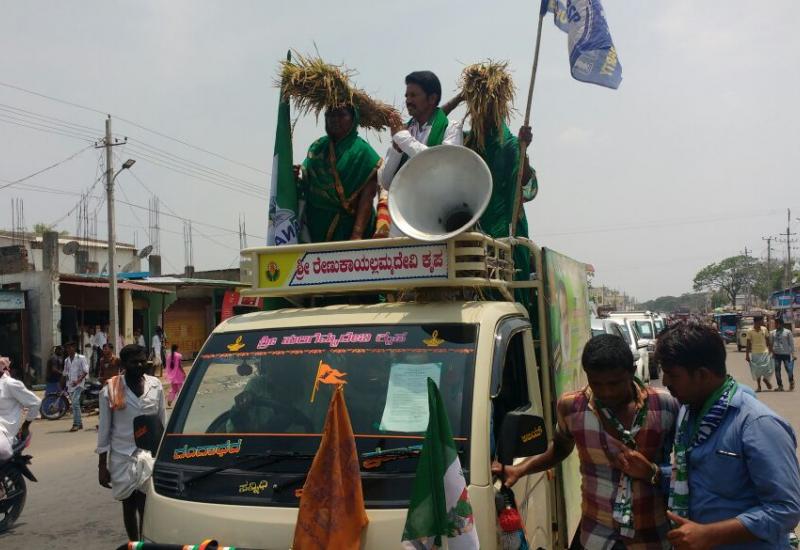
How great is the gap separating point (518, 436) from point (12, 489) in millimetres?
→ 5982

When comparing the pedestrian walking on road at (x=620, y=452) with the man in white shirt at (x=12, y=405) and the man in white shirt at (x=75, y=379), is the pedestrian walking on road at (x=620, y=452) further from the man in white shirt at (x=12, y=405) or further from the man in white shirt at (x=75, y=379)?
the man in white shirt at (x=75, y=379)

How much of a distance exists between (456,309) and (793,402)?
12.7m

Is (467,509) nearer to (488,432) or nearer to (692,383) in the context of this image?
(488,432)

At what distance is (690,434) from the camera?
2486 millimetres

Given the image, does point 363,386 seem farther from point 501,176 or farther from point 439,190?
point 501,176

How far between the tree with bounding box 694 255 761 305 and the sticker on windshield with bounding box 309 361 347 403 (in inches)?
4385

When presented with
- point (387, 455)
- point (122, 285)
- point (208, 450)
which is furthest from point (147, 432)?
point (122, 285)

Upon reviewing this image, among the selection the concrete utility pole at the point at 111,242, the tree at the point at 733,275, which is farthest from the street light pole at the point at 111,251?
the tree at the point at 733,275

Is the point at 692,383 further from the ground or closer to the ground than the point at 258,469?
further from the ground

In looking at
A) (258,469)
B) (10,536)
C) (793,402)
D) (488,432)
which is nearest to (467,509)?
Result: (488,432)

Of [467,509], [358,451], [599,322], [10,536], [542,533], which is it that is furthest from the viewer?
[599,322]

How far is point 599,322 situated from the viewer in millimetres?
15383

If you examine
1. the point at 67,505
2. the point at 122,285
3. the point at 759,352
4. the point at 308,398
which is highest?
the point at 122,285

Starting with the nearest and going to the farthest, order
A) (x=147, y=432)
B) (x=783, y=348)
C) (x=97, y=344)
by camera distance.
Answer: (x=147, y=432) → (x=783, y=348) → (x=97, y=344)
